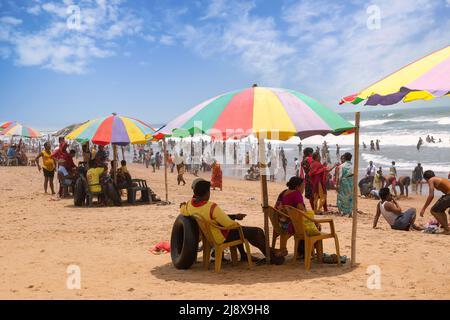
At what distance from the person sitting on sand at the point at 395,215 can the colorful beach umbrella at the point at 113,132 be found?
17.3 feet

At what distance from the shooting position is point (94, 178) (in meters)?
11.4

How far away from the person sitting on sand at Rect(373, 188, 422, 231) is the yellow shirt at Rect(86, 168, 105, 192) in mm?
6570

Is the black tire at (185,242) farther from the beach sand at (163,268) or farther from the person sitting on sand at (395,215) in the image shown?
the person sitting on sand at (395,215)

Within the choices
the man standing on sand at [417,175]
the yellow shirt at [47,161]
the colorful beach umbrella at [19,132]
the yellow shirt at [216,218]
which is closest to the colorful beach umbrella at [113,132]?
the yellow shirt at [47,161]

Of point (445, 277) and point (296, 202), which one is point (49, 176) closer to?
point (296, 202)

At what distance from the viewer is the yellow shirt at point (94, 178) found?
11.3 meters

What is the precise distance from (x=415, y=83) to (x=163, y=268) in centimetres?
365

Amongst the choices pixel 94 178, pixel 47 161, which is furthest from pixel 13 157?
pixel 94 178

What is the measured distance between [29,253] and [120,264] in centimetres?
154

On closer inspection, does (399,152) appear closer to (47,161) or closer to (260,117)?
(47,161)

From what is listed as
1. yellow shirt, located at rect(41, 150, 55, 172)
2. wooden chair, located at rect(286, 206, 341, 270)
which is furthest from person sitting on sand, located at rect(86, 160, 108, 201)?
wooden chair, located at rect(286, 206, 341, 270)

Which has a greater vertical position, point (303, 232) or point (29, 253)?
point (303, 232)
